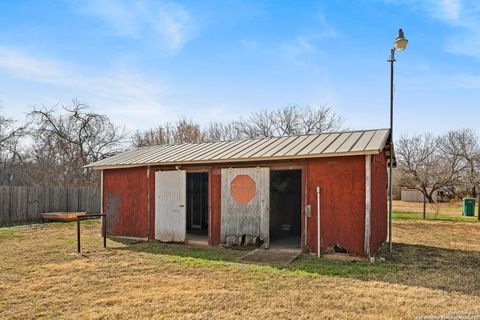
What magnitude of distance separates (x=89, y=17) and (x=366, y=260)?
817cm

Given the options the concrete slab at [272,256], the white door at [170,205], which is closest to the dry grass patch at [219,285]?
the concrete slab at [272,256]

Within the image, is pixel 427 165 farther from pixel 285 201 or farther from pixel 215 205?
pixel 215 205

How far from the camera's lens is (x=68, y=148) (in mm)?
23781

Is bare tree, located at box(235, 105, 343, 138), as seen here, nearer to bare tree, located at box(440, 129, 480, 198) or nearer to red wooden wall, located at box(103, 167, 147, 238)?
bare tree, located at box(440, 129, 480, 198)

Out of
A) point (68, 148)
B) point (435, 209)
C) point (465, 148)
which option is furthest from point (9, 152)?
point (465, 148)

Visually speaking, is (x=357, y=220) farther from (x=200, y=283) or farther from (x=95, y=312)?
(x=95, y=312)

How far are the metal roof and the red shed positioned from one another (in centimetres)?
2

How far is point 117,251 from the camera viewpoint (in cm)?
842

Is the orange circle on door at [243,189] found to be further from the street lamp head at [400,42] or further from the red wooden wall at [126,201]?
the street lamp head at [400,42]

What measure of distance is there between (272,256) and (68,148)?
20.6m

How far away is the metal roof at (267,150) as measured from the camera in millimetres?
7699

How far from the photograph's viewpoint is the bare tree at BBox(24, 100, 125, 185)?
23.2m

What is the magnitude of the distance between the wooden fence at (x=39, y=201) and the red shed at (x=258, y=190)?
648cm

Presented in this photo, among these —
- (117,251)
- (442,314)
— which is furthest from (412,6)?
(117,251)
